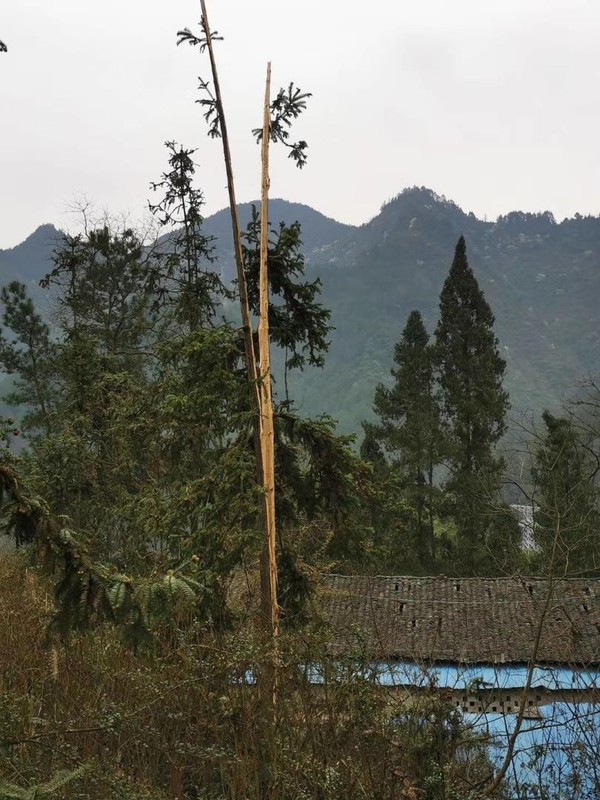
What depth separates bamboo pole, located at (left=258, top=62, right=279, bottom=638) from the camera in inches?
317

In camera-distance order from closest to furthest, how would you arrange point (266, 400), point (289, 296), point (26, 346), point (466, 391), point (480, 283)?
1. point (266, 400)
2. point (289, 296)
3. point (26, 346)
4. point (466, 391)
5. point (480, 283)

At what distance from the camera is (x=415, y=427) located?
28.8 m

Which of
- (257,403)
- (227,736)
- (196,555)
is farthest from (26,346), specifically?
(227,736)

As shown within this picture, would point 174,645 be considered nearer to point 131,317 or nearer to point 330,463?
point 330,463

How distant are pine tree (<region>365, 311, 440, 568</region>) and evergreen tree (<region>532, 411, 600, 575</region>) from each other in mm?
4594

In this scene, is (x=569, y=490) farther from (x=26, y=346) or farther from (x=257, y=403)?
(x=26, y=346)

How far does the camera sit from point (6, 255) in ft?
339

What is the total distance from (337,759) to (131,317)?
17.6 metres

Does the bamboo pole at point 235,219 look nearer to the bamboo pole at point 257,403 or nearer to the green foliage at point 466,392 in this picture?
the bamboo pole at point 257,403

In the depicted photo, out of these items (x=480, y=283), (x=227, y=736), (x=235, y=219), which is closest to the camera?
(x=227, y=736)

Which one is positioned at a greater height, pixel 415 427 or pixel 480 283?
pixel 480 283

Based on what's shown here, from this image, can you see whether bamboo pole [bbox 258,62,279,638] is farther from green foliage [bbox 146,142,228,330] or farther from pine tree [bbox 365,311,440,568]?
pine tree [bbox 365,311,440,568]

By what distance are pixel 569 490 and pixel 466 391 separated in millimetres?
18260

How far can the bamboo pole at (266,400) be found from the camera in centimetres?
805
